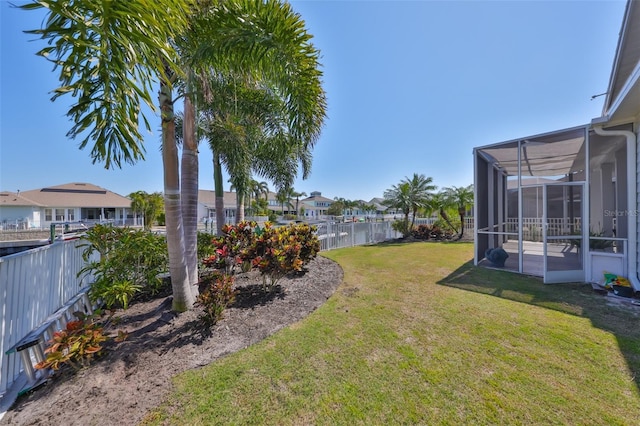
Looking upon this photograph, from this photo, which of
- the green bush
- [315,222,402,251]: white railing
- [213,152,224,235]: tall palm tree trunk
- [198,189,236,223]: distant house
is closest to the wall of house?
[198,189,236,223]: distant house

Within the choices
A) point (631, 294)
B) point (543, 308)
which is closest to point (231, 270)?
point (543, 308)

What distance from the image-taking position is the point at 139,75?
2.11m

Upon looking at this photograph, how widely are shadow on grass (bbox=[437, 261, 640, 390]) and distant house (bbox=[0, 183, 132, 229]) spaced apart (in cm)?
2929

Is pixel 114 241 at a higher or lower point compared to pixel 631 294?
higher

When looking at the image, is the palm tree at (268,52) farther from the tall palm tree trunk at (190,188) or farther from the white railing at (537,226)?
the white railing at (537,226)

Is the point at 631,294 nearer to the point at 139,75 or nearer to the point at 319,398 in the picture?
the point at 319,398

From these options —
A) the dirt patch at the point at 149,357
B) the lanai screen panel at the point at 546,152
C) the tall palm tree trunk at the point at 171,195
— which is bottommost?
the dirt patch at the point at 149,357

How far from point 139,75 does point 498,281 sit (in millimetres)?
7819

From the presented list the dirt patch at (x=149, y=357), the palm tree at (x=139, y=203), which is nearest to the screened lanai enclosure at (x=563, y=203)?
the dirt patch at (x=149, y=357)

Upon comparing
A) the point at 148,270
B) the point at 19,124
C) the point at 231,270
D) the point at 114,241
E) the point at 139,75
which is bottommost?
the point at 231,270

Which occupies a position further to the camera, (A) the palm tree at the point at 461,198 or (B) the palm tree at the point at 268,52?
(A) the palm tree at the point at 461,198

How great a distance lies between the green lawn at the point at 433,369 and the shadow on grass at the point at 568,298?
0.10 feet

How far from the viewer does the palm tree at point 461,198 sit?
14667mm

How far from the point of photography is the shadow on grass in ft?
10.5
